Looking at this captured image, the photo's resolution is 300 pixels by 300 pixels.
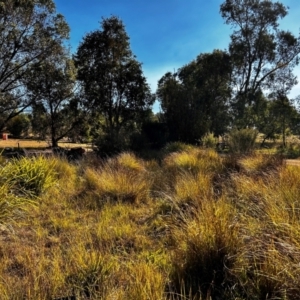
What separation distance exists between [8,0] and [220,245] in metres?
18.7

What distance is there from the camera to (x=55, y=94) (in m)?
22.8

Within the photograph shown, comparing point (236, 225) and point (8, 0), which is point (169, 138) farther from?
point (236, 225)

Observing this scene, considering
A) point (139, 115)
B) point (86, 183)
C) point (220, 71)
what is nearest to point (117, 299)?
point (86, 183)

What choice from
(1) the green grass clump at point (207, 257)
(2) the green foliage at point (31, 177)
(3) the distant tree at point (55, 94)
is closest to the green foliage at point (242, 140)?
(2) the green foliage at point (31, 177)

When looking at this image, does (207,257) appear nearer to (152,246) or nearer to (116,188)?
(152,246)

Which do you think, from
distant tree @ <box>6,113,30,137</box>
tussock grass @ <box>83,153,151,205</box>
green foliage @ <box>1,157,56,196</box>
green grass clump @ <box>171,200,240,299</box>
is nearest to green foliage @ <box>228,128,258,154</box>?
tussock grass @ <box>83,153,151,205</box>

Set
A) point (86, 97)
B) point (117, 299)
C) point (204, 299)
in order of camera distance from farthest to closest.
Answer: point (86, 97) < point (204, 299) < point (117, 299)

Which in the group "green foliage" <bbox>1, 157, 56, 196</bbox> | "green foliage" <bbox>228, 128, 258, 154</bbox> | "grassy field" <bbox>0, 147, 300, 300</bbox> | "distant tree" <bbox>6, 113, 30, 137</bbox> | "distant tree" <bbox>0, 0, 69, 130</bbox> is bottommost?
"grassy field" <bbox>0, 147, 300, 300</bbox>

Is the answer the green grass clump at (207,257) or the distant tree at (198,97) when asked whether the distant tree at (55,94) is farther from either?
the green grass clump at (207,257)

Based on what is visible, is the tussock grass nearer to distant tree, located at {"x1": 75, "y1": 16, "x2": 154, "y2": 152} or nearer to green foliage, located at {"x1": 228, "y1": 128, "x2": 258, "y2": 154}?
green foliage, located at {"x1": 228, "y1": 128, "x2": 258, "y2": 154}

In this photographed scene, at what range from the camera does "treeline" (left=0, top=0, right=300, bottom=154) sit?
1848cm

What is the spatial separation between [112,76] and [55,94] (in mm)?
4609

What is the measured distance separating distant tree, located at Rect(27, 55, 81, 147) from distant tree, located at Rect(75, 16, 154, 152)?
1.65 meters

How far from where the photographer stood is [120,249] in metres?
3.40
